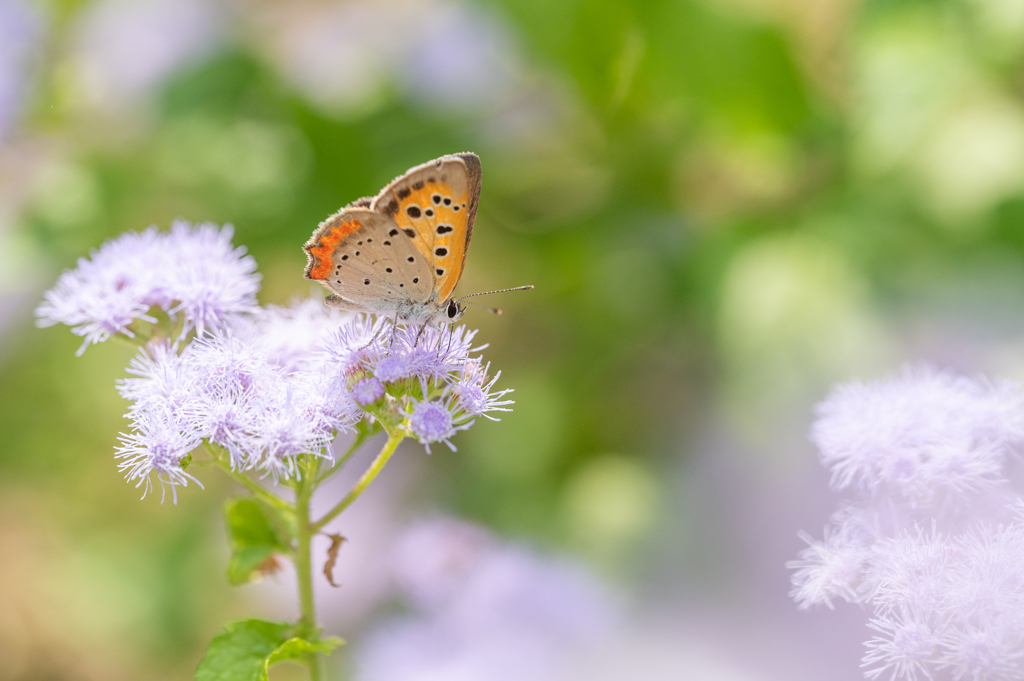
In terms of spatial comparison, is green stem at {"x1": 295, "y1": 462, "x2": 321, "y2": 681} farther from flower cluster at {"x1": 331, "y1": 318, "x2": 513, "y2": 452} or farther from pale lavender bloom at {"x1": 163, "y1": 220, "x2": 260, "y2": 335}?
pale lavender bloom at {"x1": 163, "y1": 220, "x2": 260, "y2": 335}

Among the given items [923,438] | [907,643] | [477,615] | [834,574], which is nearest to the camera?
[907,643]

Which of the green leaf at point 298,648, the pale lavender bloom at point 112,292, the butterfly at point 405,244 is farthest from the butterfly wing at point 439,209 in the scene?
the green leaf at point 298,648

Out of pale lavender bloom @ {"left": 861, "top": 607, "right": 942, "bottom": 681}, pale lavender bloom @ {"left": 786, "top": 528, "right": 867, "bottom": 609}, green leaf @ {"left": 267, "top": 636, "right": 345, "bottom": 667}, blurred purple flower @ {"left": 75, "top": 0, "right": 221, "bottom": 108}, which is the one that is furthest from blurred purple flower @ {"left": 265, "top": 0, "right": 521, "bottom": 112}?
pale lavender bloom @ {"left": 861, "top": 607, "right": 942, "bottom": 681}

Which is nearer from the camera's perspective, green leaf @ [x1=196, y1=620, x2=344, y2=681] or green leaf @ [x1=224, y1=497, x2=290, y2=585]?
green leaf @ [x1=196, y1=620, x2=344, y2=681]

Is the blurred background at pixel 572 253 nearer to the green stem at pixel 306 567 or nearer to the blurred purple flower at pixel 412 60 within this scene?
the blurred purple flower at pixel 412 60

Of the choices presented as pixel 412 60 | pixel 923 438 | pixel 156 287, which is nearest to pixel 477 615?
pixel 156 287

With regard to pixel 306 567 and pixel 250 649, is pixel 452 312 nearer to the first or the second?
pixel 306 567

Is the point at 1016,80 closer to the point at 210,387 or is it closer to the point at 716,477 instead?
the point at 716,477
